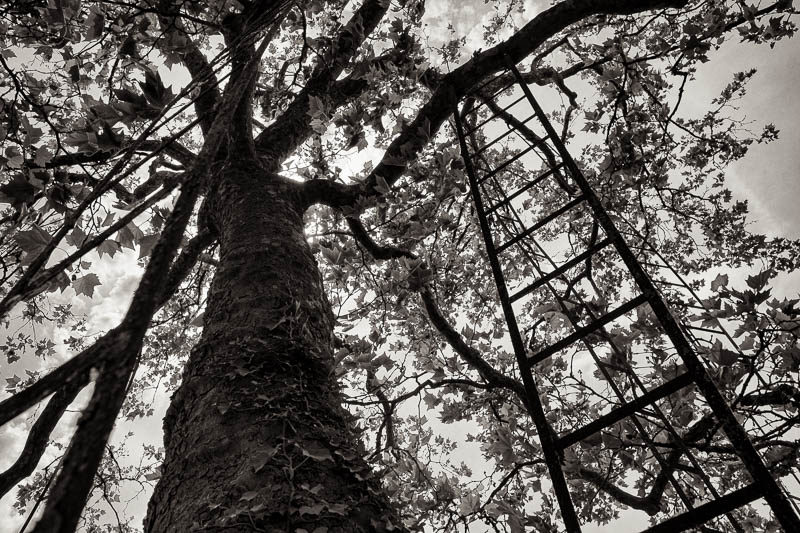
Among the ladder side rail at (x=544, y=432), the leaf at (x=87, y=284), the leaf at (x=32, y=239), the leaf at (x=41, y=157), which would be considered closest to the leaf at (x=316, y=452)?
Answer: the ladder side rail at (x=544, y=432)

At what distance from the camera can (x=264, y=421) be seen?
1287 mm

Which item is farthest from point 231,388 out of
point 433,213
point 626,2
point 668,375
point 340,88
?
point 340,88

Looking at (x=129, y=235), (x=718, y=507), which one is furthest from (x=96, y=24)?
(x=718, y=507)

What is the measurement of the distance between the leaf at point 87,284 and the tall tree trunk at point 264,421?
2.76ft

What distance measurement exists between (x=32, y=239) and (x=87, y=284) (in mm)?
716

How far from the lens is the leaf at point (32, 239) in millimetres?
1679

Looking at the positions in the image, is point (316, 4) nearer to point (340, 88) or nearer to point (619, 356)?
point (340, 88)

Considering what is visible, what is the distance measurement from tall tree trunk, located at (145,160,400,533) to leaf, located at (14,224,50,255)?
694mm

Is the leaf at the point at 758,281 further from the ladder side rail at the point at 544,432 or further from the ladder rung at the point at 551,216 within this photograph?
the ladder side rail at the point at 544,432

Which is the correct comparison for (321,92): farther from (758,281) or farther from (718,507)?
(718,507)

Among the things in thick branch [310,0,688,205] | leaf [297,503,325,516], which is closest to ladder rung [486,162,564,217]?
thick branch [310,0,688,205]

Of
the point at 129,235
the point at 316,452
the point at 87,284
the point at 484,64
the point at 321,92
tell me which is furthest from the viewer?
the point at 321,92

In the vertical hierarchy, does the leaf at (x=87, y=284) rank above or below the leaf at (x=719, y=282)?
above

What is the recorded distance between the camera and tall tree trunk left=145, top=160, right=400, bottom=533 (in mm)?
1053
